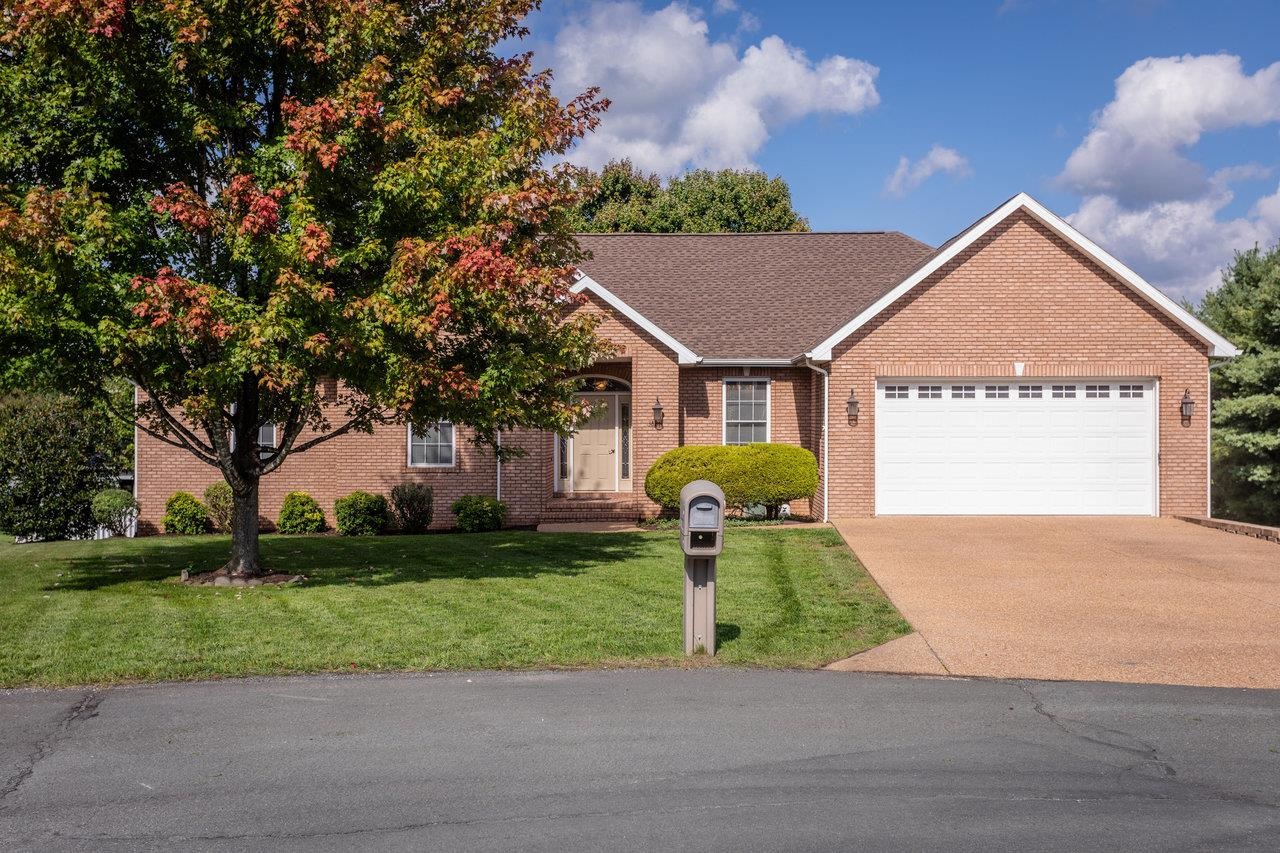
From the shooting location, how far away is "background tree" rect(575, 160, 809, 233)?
3978 centimetres

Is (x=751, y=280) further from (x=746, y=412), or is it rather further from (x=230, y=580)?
(x=230, y=580)

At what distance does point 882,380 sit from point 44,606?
13212mm

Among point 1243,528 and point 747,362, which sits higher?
point 747,362

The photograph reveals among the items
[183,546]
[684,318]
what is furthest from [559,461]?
[183,546]

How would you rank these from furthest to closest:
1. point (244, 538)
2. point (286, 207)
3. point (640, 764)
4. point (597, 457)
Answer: point (597, 457) → point (244, 538) → point (286, 207) → point (640, 764)

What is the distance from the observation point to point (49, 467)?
19.4m

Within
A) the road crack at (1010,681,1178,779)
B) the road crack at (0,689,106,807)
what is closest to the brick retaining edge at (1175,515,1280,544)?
the road crack at (1010,681,1178,779)

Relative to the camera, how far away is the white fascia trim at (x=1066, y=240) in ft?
58.0

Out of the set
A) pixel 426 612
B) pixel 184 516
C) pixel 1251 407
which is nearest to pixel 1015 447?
pixel 1251 407

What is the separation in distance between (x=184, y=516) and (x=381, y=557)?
22.8ft

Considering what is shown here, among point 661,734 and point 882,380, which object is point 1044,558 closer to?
point 882,380

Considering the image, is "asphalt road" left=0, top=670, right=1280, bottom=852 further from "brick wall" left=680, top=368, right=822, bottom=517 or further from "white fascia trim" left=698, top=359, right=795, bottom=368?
"brick wall" left=680, top=368, right=822, bottom=517

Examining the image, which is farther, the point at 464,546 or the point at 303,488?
the point at 303,488

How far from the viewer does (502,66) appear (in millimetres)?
12367
